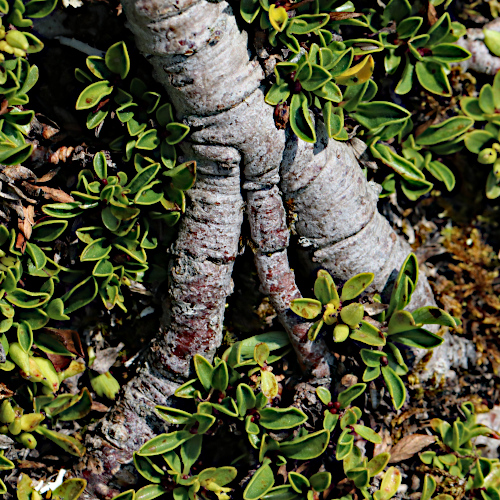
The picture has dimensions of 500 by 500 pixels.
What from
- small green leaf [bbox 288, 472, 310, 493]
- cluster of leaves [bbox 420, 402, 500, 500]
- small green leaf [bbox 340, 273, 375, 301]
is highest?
small green leaf [bbox 340, 273, 375, 301]

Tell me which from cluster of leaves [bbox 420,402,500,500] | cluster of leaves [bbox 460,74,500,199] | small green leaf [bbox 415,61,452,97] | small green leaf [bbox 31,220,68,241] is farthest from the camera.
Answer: cluster of leaves [bbox 460,74,500,199]

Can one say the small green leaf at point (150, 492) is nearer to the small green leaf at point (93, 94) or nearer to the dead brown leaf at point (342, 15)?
the small green leaf at point (93, 94)

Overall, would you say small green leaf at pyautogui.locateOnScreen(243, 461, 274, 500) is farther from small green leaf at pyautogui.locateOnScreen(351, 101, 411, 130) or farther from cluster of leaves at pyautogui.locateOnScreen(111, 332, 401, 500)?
small green leaf at pyautogui.locateOnScreen(351, 101, 411, 130)

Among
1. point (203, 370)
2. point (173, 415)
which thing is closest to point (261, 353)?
point (203, 370)

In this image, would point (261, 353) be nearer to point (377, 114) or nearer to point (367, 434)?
point (367, 434)

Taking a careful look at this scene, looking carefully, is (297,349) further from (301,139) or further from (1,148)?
(1,148)

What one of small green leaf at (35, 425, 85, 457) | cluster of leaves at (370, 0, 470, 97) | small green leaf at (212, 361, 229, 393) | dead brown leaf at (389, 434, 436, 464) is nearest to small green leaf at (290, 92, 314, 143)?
cluster of leaves at (370, 0, 470, 97)

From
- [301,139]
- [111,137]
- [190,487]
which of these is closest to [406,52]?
[301,139]

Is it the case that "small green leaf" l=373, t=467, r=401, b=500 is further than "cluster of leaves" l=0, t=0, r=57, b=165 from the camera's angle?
Yes
